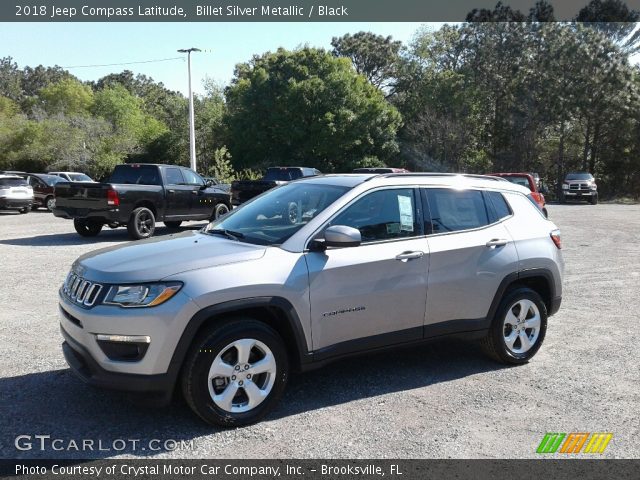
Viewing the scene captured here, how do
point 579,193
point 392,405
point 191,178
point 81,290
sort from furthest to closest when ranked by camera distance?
point 579,193 < point 191,178 < point 392,405 < point 81,290

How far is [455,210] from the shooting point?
5.22m

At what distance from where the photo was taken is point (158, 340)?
3744 mm

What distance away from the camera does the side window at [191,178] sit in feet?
51.8

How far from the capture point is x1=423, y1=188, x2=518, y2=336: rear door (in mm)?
4895

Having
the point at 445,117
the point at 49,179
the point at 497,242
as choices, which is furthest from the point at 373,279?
the point at 445,117

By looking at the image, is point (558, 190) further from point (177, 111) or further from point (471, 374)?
point (471, 374)

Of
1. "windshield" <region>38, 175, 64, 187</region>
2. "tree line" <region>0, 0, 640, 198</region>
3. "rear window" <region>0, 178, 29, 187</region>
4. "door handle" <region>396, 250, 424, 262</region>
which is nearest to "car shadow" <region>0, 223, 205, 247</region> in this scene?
"rear window" <region>0, 178, 29, 187</region>

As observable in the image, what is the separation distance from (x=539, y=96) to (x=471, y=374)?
42.5 m

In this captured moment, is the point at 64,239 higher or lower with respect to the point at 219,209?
lower

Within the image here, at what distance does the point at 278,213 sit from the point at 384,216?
892 millimetres

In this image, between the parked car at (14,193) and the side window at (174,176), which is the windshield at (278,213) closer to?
the side window at (174,176)

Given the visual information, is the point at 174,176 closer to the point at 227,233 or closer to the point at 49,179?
the point at 227,233

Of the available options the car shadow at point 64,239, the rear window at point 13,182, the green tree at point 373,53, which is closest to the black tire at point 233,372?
the car shadow at point 64,239

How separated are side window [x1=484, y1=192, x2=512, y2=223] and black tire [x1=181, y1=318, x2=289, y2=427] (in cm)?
252
